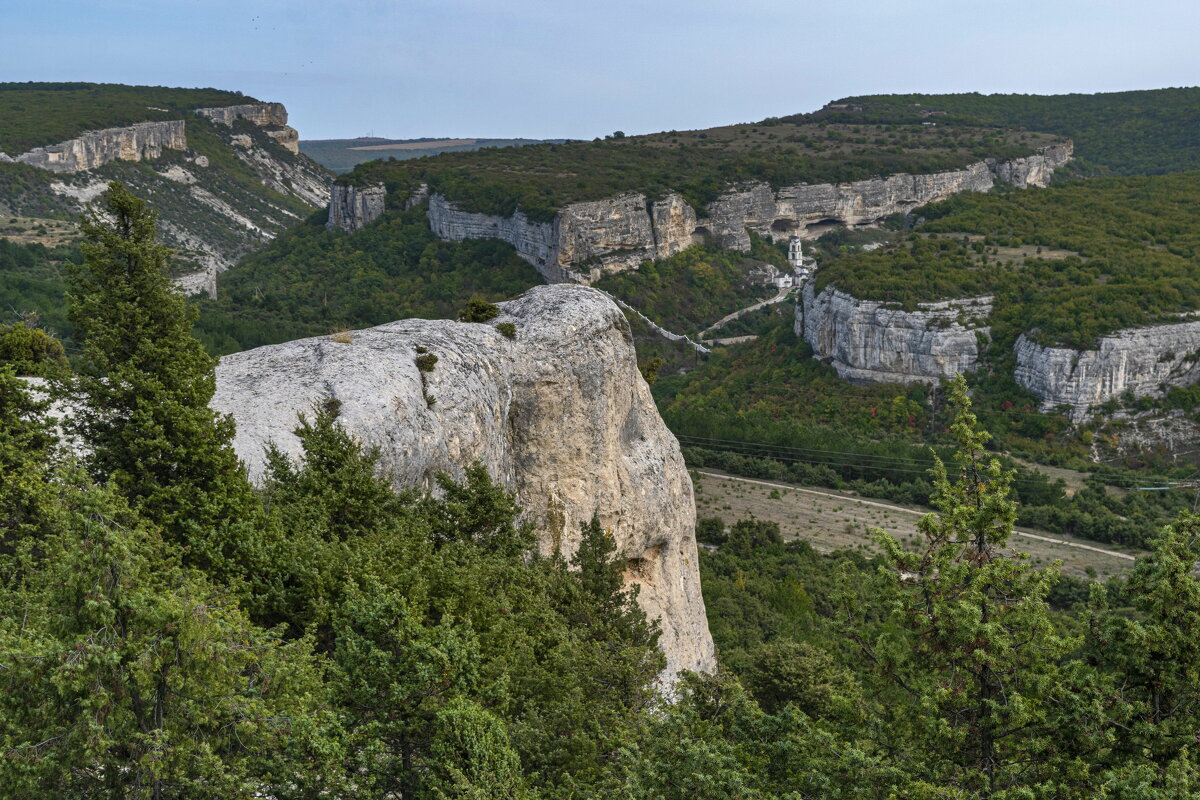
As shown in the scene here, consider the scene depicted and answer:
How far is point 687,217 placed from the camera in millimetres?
115125

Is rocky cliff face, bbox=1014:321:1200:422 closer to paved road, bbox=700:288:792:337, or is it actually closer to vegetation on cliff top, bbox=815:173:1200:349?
vegetation on cliff top, bbox=815:173:1200:349

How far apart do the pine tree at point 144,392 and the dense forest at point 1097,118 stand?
525 ft

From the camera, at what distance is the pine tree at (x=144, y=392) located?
14.1 metres

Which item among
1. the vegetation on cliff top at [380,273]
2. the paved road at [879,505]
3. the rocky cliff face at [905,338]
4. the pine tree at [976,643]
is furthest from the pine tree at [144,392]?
the rocky cliff face at [905,338]

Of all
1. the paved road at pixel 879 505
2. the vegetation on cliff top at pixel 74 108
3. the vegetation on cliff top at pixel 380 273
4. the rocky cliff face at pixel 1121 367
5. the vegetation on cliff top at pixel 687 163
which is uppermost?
the vegetation on cliff top at pixel 74 108

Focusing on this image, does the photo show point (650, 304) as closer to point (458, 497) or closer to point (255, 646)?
point (458, 497)

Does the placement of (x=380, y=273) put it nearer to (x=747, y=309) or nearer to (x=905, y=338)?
(x=747, y=309)

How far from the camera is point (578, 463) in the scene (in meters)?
24.9

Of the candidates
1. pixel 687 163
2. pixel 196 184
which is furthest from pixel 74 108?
pixel 687 163

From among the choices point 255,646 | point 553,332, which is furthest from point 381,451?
point 255,646

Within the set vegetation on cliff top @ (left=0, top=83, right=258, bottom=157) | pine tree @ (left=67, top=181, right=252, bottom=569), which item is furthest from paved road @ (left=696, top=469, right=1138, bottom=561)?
vegetation on cliff top @ (left=0, top=83, right=258, bottom=157)

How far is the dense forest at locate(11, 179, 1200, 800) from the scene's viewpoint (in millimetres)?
7906

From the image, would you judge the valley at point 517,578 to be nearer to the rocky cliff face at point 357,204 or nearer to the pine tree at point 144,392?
the pine tree at point 144,392

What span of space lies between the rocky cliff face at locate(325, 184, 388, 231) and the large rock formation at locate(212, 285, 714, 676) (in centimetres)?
9547
